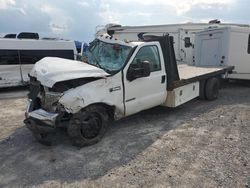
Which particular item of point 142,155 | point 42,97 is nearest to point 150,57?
point 142,155

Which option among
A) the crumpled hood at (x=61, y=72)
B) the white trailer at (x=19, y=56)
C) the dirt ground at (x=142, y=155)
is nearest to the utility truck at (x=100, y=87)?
the crumpled hood at (x=61, y=72)

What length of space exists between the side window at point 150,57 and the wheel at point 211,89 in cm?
318

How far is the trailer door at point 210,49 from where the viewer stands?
38.1 feet

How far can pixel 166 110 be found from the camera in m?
8.36

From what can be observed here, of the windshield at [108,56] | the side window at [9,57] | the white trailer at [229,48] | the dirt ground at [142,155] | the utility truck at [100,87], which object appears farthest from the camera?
the side window at [9,57]

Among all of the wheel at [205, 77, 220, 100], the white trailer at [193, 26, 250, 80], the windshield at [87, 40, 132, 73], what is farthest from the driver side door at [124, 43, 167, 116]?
the white trailer at [193, 26, 250, 80]

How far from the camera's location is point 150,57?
6.76 meters

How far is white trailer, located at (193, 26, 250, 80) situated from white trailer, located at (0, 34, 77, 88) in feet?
22.1

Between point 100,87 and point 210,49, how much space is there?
24.8 ft

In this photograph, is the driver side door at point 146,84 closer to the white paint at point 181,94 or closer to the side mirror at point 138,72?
the side mirror at point 138,72

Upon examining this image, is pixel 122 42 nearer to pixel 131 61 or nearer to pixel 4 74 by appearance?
pixel 131 61

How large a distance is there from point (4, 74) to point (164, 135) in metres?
8.45

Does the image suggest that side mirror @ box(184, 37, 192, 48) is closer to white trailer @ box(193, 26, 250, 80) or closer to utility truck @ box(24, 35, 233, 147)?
white trailer @ box(193, 26, 250, 80)

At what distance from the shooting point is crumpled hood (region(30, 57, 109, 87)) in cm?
529
